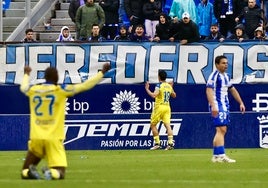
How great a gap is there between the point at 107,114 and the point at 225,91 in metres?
7.54

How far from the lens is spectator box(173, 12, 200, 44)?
27.6 m

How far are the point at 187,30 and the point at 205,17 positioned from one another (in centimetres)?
169

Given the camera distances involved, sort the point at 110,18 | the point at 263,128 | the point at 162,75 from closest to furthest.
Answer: the point at 162,75, the point at 263,128, the point at 110,18

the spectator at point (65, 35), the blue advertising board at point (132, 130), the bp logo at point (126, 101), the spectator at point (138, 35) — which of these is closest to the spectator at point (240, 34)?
the blue advertising board at point (132, 130)

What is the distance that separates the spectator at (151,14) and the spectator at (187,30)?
1.32m

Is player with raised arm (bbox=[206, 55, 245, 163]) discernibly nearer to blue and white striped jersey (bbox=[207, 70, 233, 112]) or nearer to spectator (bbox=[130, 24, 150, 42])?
blue and white striped jersey (bbox=[207, 70, 233, 112])

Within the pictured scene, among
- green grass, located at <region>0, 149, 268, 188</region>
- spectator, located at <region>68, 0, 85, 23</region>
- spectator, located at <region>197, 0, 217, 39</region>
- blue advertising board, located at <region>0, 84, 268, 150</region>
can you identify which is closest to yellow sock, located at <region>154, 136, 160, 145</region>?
blue advertising board, located at <region>0, 84, 268, 150</region>

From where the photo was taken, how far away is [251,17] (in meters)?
28.5

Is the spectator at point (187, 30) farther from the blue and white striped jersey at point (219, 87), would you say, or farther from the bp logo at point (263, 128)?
the blue and white striped jersey at point (219, 87)

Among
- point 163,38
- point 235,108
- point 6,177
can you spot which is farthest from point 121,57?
point 6,177

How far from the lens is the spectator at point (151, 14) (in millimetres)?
29109

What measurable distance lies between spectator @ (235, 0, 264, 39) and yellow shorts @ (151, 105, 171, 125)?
156 inches

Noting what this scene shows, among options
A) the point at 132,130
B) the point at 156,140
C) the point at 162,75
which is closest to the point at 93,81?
the point at 156,140

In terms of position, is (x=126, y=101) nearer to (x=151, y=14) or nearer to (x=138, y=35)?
(x=138, y=35)
